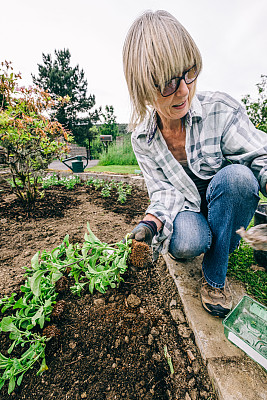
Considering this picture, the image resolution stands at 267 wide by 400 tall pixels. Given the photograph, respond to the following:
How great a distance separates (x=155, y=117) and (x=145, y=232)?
30.4 inches

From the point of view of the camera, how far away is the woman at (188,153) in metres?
0.92

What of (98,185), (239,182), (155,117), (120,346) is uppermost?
(155,117)

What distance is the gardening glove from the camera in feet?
3.13

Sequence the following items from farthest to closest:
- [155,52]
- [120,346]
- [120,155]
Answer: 1. [120,155]
2. [120,346]
3. [155,52]

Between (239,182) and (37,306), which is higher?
(239,182)

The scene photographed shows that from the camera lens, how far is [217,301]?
3.48ft

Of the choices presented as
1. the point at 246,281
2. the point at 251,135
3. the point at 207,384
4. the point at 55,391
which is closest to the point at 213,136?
the point at 251,135

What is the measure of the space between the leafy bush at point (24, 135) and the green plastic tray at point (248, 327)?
256 cm

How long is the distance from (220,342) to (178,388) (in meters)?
0.26

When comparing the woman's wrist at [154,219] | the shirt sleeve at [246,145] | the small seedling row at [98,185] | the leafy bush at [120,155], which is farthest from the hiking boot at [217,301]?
the leafy bush at [120,155]

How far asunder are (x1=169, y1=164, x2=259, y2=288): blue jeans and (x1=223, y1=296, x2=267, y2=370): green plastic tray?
0.16m

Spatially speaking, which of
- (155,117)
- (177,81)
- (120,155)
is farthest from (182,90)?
(120,155)

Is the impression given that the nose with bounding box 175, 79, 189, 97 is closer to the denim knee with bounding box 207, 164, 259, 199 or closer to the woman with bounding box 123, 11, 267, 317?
the woman with bounding box 123, 11, 267, 317

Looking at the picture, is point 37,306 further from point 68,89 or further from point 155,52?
point 68,89
